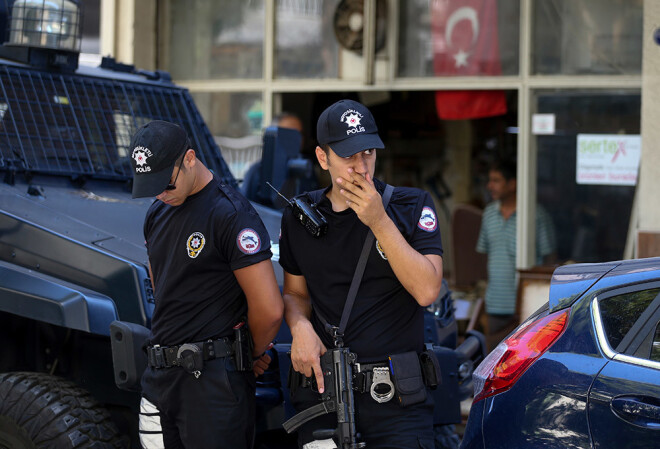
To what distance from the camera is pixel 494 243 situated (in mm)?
8367

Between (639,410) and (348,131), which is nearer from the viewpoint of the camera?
(639,410)

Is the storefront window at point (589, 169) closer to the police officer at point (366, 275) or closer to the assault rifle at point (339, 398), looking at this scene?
the police officer at point (366, 275)

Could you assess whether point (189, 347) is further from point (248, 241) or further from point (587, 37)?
point (587, 37)

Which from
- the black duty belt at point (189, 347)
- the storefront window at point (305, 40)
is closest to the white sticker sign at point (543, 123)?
the storefront window at point (305, 40)

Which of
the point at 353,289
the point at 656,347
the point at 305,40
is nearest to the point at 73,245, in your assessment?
the point at 353,289

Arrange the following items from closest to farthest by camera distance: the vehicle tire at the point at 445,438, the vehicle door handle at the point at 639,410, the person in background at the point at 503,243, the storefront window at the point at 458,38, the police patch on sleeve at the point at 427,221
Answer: the vehicle door handle at the point at 639,410, the police patch on sleeve at the point at 427,221, the vehicle tire at the point at 445,438, the person in background at the point at 503,243, the storefront window at the point at 458,38

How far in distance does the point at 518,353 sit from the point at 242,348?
92 cm

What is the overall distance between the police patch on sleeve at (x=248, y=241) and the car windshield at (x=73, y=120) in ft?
5.85

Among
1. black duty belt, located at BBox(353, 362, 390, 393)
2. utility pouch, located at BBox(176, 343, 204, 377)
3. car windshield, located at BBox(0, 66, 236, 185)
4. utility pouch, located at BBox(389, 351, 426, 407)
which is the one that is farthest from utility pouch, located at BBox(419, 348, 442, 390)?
car windshield, located at BBox(0, 66, 236, 185)

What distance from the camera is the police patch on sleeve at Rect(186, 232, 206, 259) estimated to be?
10.7 feet

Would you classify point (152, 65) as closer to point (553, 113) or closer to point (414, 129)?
point (414, 129)

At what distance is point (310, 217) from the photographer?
10.2 feet

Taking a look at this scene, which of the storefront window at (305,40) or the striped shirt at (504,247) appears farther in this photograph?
the storefront window at (305,40)

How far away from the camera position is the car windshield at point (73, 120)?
4.79 meters
